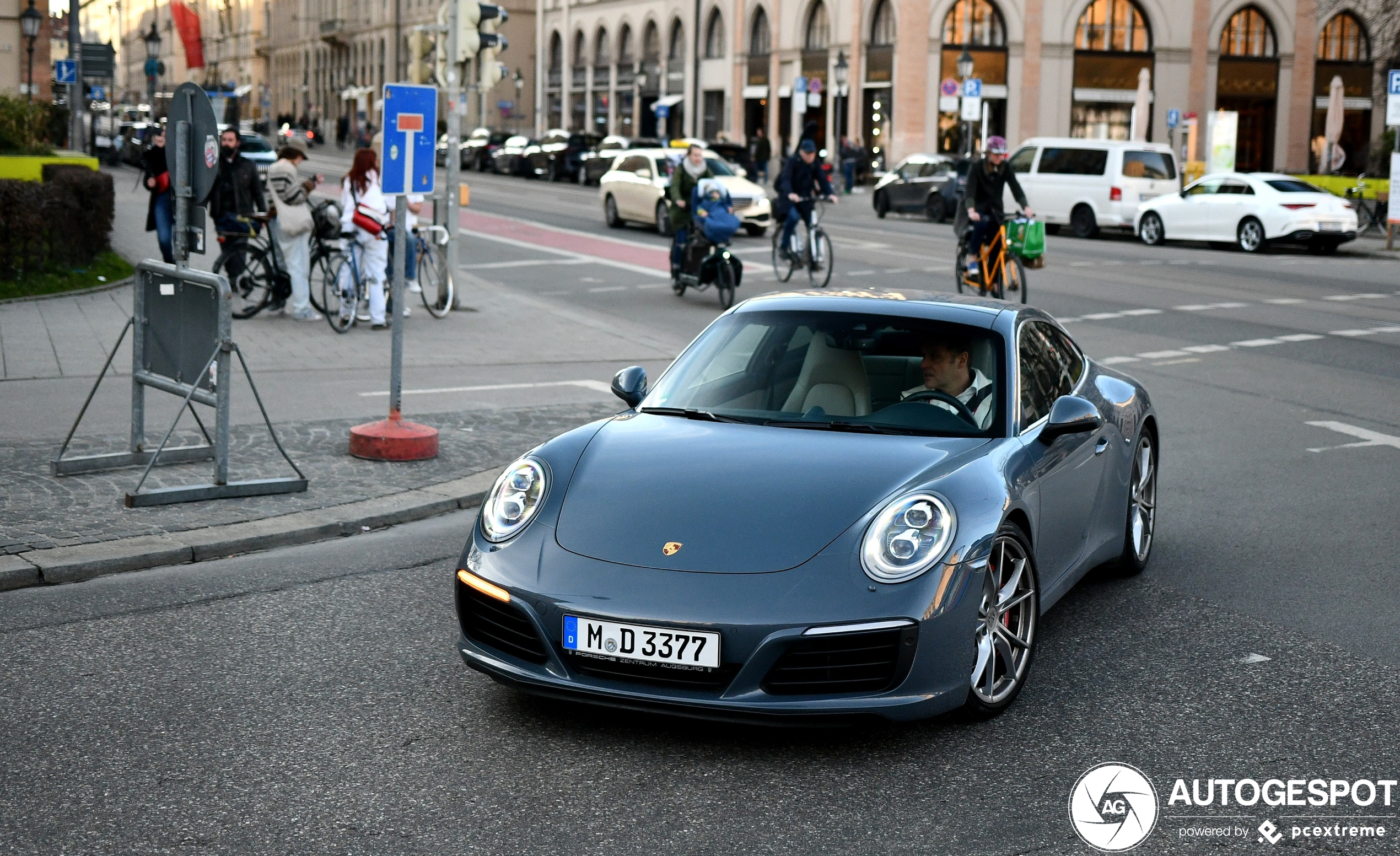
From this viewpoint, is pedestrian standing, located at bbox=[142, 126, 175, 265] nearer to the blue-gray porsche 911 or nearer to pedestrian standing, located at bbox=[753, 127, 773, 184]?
the blue-gray porsche 911

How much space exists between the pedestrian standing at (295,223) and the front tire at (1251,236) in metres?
18.1

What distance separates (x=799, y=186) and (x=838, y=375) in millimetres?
13953

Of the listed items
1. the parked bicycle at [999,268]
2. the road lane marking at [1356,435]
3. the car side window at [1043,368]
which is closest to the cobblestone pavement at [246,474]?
the car side window at [1043,368]

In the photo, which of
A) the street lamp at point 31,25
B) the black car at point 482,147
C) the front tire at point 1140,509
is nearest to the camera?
the front tire at point 1140,509

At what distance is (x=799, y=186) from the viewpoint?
765 inches

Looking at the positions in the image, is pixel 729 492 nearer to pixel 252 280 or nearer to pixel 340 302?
pixel 340 302

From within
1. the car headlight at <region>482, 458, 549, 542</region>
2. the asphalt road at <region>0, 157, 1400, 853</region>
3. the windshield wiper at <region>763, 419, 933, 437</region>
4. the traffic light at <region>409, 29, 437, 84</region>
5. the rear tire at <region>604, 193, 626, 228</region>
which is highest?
the traffic light at <region>409, 29, 437, 84</region>

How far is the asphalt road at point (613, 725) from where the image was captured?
409 cm

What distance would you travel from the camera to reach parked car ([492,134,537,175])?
182 ft

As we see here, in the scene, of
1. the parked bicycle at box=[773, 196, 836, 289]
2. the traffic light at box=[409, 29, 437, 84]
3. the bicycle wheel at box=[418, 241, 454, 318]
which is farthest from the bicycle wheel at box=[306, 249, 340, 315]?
the parked bicycle at box=[773, 196, 836, 289]

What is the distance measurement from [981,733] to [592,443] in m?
1.55

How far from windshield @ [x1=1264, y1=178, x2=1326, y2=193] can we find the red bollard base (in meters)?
22.7

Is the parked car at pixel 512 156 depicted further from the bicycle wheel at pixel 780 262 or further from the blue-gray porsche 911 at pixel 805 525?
the blue-gray porsche 911 at pixel 805 525

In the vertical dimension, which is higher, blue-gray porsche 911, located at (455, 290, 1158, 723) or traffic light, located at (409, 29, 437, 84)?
traffic light, located at (409, 29, 437, 84)
